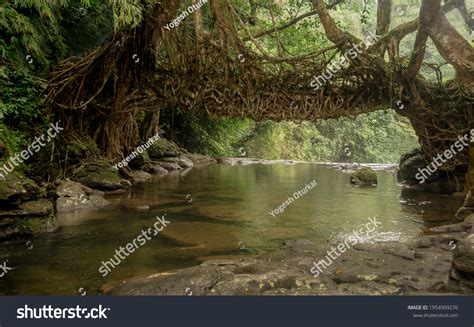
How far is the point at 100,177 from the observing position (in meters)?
12.2

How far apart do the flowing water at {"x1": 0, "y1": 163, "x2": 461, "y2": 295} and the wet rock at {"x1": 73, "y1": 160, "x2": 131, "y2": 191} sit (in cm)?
53

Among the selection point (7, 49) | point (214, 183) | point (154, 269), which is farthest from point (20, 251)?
point (214, 183)

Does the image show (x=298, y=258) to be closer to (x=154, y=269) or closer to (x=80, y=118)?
(x=154, y=269)

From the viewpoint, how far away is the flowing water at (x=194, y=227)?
577cm

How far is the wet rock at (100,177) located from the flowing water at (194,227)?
53 centimetres

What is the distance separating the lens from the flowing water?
5766 mm

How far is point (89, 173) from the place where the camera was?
12039mm

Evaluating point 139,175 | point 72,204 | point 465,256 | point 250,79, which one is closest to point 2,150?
point 72,204

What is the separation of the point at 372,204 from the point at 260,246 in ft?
17.8

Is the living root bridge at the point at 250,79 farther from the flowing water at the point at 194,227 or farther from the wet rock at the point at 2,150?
the wet rock at the point at 2,150

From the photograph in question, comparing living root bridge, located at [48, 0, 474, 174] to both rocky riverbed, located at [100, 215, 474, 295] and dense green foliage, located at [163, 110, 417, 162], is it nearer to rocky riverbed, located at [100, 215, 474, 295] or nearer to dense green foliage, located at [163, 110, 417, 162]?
rocky riverbed, located at [100, 215, 474, 295]

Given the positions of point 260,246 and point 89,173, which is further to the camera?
point 89,173

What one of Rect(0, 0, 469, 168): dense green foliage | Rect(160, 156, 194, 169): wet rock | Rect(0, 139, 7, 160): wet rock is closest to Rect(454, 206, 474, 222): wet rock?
Rect(0, 0, 469, 168): dense green foliage

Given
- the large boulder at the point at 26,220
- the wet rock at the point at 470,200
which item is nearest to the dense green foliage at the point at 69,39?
the large boulder at the point at 26,220
